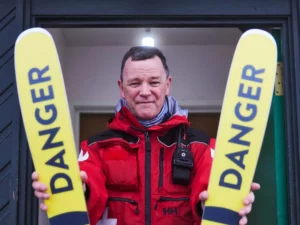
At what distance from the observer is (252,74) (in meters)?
1.43

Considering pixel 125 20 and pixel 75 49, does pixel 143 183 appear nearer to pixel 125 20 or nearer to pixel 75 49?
pixel 125 20

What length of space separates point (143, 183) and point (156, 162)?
8cm

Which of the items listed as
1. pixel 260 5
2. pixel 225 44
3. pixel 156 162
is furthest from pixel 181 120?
pixel 225 44

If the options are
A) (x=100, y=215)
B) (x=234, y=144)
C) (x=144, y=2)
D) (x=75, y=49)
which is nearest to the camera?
(x=234, y=144)

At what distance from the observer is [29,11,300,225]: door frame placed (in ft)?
5.74

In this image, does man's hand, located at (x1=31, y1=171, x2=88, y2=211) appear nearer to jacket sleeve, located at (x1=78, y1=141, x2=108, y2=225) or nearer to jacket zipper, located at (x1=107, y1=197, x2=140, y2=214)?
jacket sleeve, located at (x1=78, y1=141, x2=108, y2=225)

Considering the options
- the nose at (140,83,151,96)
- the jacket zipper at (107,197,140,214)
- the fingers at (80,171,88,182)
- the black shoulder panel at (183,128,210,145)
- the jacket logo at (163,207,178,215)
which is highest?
the nose at (140,83,151,96)

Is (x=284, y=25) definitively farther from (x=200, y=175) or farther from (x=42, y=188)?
(x=42, y=188)

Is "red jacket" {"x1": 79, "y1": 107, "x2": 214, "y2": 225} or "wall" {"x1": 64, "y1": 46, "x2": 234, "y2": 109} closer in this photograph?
"red jacket" {"x1": 79, "y1": 107, "x2": 214, "y2": 225}

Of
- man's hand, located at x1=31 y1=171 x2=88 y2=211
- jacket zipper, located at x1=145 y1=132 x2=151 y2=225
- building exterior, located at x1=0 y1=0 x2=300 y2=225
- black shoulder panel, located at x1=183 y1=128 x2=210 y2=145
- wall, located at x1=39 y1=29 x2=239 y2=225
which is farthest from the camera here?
wall, located at x1=39 y1=29 x2=239 y2=225

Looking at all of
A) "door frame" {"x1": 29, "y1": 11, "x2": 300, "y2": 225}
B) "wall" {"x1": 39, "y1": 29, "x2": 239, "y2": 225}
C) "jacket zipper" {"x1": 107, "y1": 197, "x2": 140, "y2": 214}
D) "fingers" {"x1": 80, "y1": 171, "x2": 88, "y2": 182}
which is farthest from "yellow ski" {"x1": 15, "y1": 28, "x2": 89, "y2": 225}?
"wall" {"x1": 39, "y1": 29, "x2": 239, "y2": 225}

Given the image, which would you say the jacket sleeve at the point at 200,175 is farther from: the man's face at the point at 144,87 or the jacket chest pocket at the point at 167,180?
the man's face at the point at 144,87

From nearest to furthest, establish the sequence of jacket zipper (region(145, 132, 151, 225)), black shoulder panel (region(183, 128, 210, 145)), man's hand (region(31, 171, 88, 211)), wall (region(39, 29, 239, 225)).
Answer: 1. man's hand (region(31, 171, 88, 211))
2. jacket zipper (region(145, 132, 151, 225))
3. black shoulder panel (region(183, 128, 210, 145))
4. wall (region(39, 29, 239, 225))

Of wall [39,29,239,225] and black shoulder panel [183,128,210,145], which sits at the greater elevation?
wall [39,29,239,225]
